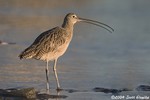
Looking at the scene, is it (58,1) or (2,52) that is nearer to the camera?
(2,52)

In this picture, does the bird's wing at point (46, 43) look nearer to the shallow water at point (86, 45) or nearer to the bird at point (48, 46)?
the bird at point (48, 46)

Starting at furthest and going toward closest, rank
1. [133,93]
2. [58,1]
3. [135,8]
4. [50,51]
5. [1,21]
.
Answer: [58,1] → [135,8] → [1,21] → [50,51] → [133,93]

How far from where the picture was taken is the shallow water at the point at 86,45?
1329 cm

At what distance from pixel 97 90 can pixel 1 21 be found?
33.3ft

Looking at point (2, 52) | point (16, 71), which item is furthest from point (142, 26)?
point (16, 71)

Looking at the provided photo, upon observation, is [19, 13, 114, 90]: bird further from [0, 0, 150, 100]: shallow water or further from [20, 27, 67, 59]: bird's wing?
[0, 0, 150, 100]: shallow water

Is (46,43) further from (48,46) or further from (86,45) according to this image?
(86,45)

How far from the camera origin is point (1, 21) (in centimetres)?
2194

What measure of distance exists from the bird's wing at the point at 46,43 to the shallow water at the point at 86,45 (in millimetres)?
567

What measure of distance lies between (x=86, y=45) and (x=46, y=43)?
4480 mm

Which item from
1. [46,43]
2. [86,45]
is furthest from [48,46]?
[86,45]

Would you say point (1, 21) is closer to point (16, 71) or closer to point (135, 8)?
point (135, 8)

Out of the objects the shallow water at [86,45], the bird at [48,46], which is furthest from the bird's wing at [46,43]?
the shallow water at [86,45]

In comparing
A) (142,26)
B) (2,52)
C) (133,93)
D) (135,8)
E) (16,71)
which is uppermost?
(135,8)
